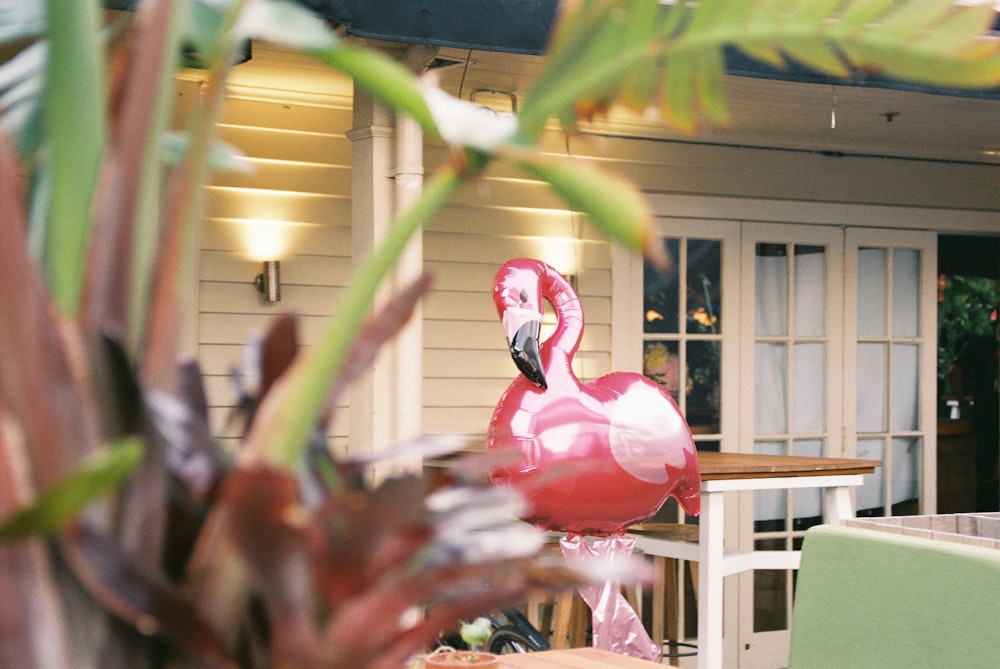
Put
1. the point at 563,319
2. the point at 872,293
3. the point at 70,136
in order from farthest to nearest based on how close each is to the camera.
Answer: the point at 872,293 < the point at 563,319 < the point at 70,136

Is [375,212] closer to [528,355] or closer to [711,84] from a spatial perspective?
[528,355]

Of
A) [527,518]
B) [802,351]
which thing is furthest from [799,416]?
[527,518]

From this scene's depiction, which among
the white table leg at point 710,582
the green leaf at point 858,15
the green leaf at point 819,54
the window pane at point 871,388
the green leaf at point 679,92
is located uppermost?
the green leaf at point 858,15

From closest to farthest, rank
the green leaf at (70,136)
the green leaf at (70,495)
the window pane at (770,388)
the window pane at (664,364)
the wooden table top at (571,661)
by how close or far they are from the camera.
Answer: the green leaf at (70,495) < the green leaf at (70,136) < the wooden table top at (571,661) < the window pane at (664,364) < the window pane at (770,388)

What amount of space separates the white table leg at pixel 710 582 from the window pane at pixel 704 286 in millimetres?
2011

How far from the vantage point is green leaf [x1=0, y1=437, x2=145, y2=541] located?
46 cm

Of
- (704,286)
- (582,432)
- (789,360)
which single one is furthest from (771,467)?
(789,360)

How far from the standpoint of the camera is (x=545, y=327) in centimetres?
588

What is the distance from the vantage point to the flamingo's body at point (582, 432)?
10.4ft

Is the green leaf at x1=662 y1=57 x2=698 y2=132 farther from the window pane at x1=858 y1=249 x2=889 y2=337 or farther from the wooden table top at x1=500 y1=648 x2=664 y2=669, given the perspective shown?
the window pane at x1=858 y1=249 x2=889 y2=337

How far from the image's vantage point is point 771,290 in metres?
6.43

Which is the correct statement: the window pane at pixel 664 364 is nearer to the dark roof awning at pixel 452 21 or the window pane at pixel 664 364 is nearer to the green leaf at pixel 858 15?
A: the dark roof awning at pixel 452 21

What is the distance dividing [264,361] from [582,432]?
2.60m

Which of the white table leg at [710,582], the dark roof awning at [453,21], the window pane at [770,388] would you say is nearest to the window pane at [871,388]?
the window pane at [770,388]
